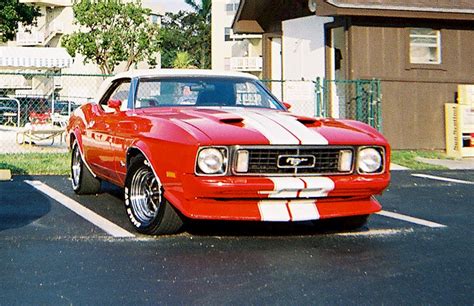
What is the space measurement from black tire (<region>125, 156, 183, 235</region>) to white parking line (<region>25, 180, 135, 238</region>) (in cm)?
16

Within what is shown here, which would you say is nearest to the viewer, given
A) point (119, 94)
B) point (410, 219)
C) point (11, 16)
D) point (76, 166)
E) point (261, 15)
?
point (410, 219)

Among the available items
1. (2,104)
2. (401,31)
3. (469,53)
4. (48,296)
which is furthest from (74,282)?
(2,104)

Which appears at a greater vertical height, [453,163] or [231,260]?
[453,163]

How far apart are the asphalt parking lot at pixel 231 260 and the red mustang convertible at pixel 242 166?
26cm

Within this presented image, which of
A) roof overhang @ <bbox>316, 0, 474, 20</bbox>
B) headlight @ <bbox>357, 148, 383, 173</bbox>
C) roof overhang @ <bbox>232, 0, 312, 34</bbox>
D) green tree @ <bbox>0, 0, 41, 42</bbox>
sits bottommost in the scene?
headlight @ <bbox>357, 148, 383, 173</bbox>

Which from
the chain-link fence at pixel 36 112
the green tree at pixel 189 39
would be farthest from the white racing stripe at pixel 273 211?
the green tree at pixel 189 39

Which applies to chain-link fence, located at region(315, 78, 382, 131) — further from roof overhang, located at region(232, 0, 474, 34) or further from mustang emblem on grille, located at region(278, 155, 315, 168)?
mustang emblem on grille, located at region(278, 155, 315, 168)

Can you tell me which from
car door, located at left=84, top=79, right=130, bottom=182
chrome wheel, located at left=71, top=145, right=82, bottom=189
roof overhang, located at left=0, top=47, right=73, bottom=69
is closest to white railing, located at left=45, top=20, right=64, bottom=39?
roof overhang, located at left=0, top=47, right=73, bottom=69

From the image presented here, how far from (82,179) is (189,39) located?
67308 millimetres

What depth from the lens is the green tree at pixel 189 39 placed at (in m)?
72.2

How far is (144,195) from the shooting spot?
5.84 m

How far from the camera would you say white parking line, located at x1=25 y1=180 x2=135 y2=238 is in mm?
5746

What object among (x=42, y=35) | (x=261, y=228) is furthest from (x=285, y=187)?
(x=42, y=35)

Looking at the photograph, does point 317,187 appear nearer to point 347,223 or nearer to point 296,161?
point 296,161
